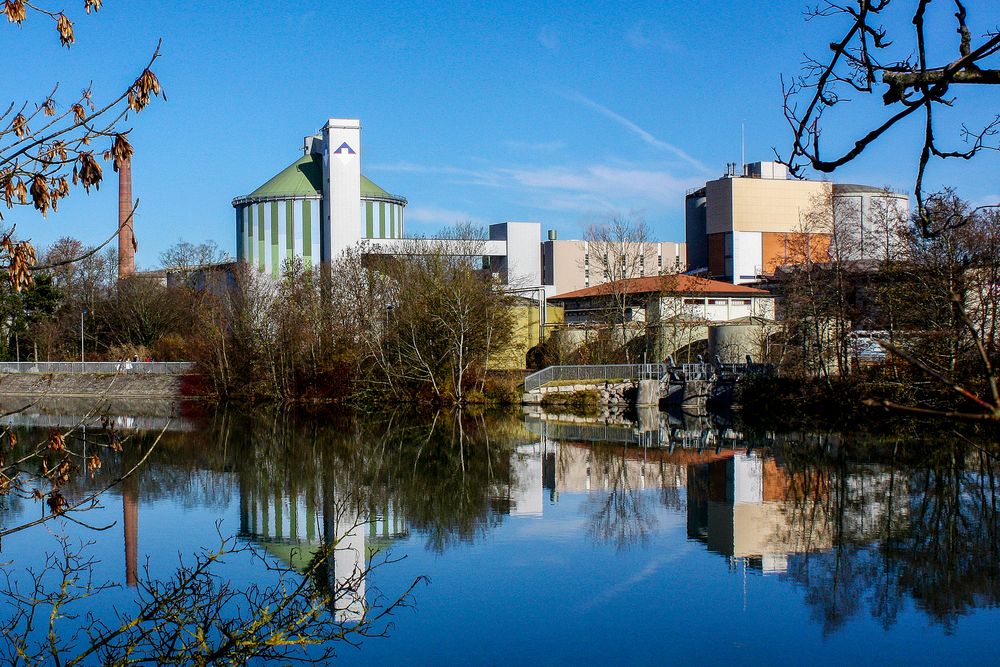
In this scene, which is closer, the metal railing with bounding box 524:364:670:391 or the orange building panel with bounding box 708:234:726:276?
the metal railing with bounding box 524:364:670:391

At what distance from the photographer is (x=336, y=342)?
49625mm

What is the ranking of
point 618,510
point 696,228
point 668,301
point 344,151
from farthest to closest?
1. point 696,228
2. point 344,151
3. point 668,301
4. point 618,510

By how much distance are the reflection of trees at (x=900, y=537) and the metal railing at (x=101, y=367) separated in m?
41.7

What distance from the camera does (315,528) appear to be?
17906mm

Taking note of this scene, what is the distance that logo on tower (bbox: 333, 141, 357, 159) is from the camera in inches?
2537

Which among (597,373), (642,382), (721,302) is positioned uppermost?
(721,302)

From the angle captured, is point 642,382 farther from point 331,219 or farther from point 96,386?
point 96,386

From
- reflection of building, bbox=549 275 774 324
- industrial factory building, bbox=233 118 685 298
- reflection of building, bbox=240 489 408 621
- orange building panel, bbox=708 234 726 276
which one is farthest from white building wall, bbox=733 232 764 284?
reflection of building, bbox=240 489 408 621

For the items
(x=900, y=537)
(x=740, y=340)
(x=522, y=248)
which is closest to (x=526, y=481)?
(x=900, y=537)

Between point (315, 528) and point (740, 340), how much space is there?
3245 cm

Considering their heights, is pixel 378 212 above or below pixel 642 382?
above

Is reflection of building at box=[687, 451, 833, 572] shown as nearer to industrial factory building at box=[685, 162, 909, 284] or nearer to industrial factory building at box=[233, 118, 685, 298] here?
industrial factory building at box=[233, 118, 685, 298]

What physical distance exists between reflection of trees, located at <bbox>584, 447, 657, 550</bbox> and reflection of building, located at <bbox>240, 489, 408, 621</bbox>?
11.5 feet

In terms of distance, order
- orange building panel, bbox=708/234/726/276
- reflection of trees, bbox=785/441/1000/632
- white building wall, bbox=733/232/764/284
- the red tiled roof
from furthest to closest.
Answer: orange building panel, bbox=708/234/726/276, white building wall, bbox=733/232/764/284, the red tiled roof, reflection of trees, bbox=785/441/1000/632
